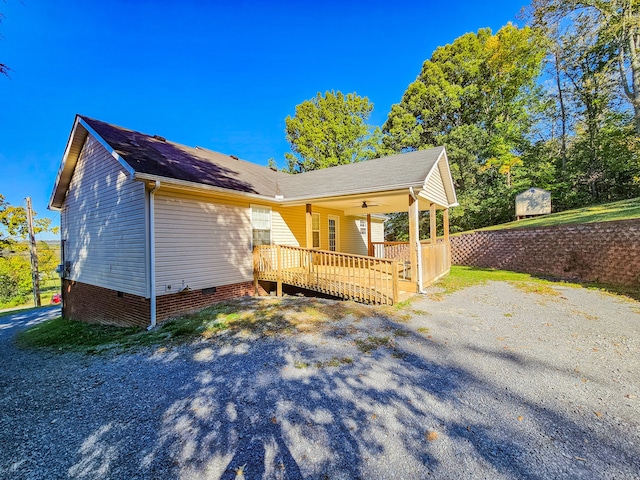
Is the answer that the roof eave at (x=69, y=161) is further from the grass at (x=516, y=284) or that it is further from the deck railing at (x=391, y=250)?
the deck railing at (x=391, y=250)

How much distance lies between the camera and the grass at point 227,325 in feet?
19.5

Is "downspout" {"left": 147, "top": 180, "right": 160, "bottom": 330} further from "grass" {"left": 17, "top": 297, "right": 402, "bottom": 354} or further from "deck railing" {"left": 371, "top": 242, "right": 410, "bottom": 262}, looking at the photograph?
"deck railing" {"left": 371, "top": 242, "right": 410, "bottom": 262}

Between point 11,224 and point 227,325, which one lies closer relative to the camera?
point 227,325

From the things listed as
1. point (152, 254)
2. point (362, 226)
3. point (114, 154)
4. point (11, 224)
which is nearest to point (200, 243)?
point (152, 254)

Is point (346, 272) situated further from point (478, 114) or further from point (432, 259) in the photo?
point (478, 114)

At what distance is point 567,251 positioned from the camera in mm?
10461

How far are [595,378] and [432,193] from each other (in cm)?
737

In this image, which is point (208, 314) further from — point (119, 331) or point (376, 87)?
point (376, 87)

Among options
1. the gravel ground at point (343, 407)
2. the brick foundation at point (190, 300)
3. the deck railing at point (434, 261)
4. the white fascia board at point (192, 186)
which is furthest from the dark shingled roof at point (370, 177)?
the gravel ground at point (343, 407)

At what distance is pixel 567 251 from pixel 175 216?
13460 mm

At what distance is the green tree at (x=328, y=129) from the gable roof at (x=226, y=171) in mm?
16669

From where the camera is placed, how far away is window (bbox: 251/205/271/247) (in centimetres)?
954

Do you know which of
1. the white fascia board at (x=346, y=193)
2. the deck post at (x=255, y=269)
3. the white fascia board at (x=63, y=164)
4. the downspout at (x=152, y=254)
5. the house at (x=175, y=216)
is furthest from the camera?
the deck post at (x=255, y=269)

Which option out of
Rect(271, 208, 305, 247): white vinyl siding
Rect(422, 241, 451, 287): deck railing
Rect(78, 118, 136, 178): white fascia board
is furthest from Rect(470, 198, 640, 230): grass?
Rect(78, 118, 136, 178): white fascia board
